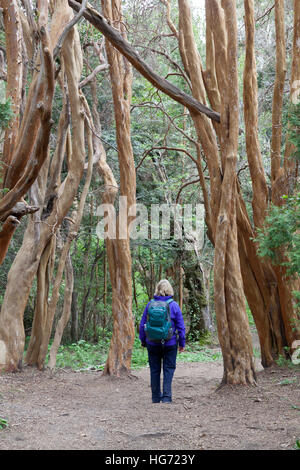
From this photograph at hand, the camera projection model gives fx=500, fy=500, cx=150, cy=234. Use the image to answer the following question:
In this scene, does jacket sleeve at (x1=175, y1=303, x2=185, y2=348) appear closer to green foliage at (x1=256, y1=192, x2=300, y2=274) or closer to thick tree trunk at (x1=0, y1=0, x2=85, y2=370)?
green foliage at (x1=256, y1=192, x2=300, y2=274)

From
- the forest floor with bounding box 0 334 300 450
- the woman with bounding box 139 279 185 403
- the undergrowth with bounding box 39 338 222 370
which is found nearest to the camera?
the forest floor with bounding box 0 334 300 450

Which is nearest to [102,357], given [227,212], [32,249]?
[32,249]

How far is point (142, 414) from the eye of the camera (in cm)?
623

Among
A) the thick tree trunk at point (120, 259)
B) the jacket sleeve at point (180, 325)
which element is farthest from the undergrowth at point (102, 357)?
the jacket sleeve at point (180, 325)

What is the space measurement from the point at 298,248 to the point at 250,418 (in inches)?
85.2

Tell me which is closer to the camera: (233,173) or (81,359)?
(233,173)

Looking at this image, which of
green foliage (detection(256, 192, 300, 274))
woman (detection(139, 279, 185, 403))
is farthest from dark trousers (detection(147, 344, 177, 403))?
green foliage (detection(256, 192, 300, 274))

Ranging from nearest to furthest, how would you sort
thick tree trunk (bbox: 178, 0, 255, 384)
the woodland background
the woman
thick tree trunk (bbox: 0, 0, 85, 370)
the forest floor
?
1. the forest floor
2. the woodland background
3. the woman
4. thick tree trunk (bbox: 178, 0, 255, 384)
5. thick tree trunk (bbox: 0, 0, 85, 370)

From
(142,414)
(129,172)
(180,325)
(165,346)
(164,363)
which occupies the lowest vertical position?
(142,414)

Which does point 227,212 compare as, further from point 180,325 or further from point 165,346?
point 165,346

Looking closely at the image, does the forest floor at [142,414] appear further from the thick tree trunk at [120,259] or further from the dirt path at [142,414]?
the thick tree trunk at [120,259]

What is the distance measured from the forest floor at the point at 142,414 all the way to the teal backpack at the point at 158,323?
0.94 m

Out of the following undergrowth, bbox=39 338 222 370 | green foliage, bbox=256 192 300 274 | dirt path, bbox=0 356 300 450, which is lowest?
undergrowth, bbox=39 338 222 370

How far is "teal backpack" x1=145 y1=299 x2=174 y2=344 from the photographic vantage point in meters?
6.67
